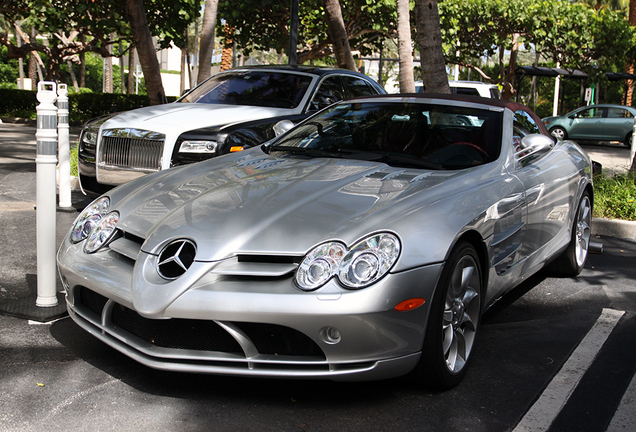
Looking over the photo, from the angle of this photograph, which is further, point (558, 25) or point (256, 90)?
point (558, 25)

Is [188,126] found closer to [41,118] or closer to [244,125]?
[244,125]

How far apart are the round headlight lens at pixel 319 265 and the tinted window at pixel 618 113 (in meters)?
23.4

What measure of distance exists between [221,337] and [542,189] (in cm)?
253

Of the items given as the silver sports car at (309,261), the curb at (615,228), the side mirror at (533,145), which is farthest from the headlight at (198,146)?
the curb at (615,228)

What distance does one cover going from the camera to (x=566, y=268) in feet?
18.3

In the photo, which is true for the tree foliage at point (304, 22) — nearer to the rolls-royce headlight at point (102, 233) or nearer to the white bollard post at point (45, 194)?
the white bollard post at point (45, 194)

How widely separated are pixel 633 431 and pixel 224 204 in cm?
216

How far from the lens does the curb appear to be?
7395mm

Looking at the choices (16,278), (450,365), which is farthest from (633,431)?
(16,278)

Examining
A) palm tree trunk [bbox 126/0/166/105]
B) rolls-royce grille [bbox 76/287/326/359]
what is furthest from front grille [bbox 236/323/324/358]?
palm tree trunk [bbox 126/0/166/105]

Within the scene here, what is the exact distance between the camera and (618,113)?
23734 mm

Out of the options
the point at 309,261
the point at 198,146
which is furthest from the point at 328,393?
the point at 198,146

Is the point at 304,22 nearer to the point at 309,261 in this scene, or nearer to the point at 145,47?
the point at 145,47

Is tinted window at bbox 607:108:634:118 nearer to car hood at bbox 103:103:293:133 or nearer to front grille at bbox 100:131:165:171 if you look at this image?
car hood at bbox 103:103:293:133
